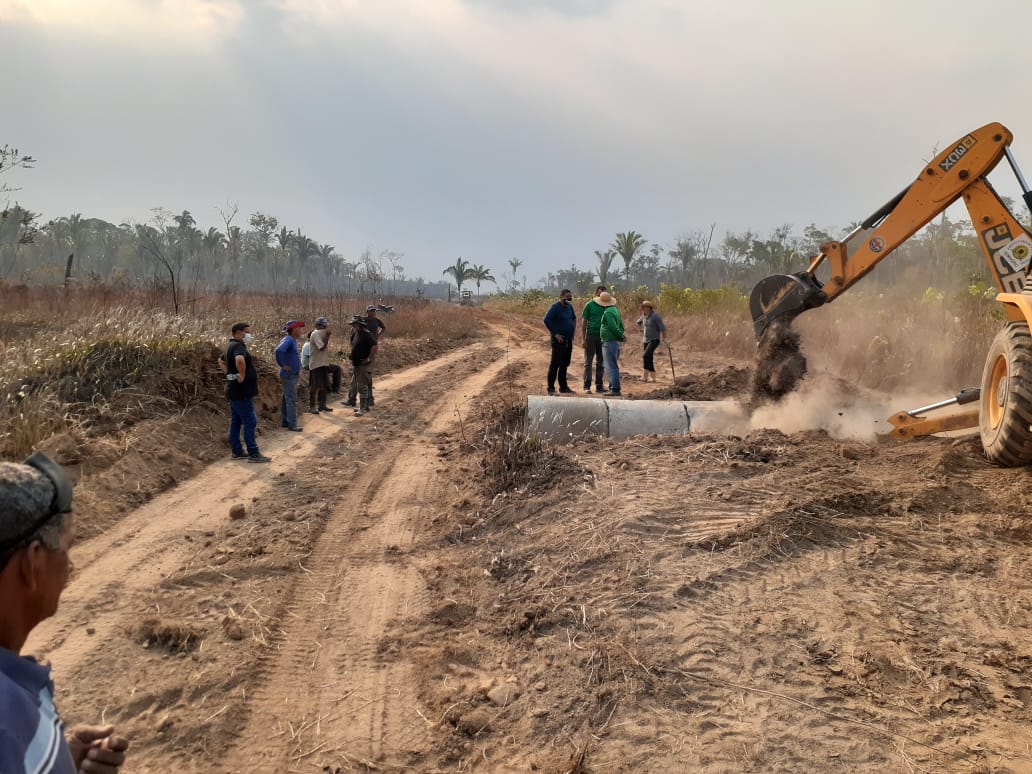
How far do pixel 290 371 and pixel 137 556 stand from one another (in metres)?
5.09

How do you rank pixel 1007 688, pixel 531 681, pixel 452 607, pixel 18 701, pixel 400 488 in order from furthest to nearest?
pixel 400 488 < pixel 452 607 < pixel 531 681 < pixel 1007 688 < pixel 18 701

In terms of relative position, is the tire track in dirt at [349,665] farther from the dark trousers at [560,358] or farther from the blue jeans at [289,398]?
the dark trousers at [560,358]

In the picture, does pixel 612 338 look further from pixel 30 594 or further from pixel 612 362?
pixel 30 594

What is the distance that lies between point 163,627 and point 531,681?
92.5 inches

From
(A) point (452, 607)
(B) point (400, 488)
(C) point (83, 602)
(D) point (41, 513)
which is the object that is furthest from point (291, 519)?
(D) point (41, 513)

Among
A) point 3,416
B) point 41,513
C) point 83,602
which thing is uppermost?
point 41,513

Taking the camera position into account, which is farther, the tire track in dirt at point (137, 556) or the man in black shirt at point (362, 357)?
the man in black shirt at point (362, 357)

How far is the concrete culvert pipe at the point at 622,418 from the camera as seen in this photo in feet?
27.6

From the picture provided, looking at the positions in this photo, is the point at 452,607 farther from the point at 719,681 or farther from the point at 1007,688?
the point at 1007,688

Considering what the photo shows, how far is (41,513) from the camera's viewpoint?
1.45m

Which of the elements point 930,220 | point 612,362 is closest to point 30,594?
point 930,220

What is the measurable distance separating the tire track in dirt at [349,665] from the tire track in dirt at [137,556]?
106 cm

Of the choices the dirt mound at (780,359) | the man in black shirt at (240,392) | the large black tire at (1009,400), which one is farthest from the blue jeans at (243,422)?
the large black tire at (1009,400)

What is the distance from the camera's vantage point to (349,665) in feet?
13.0
